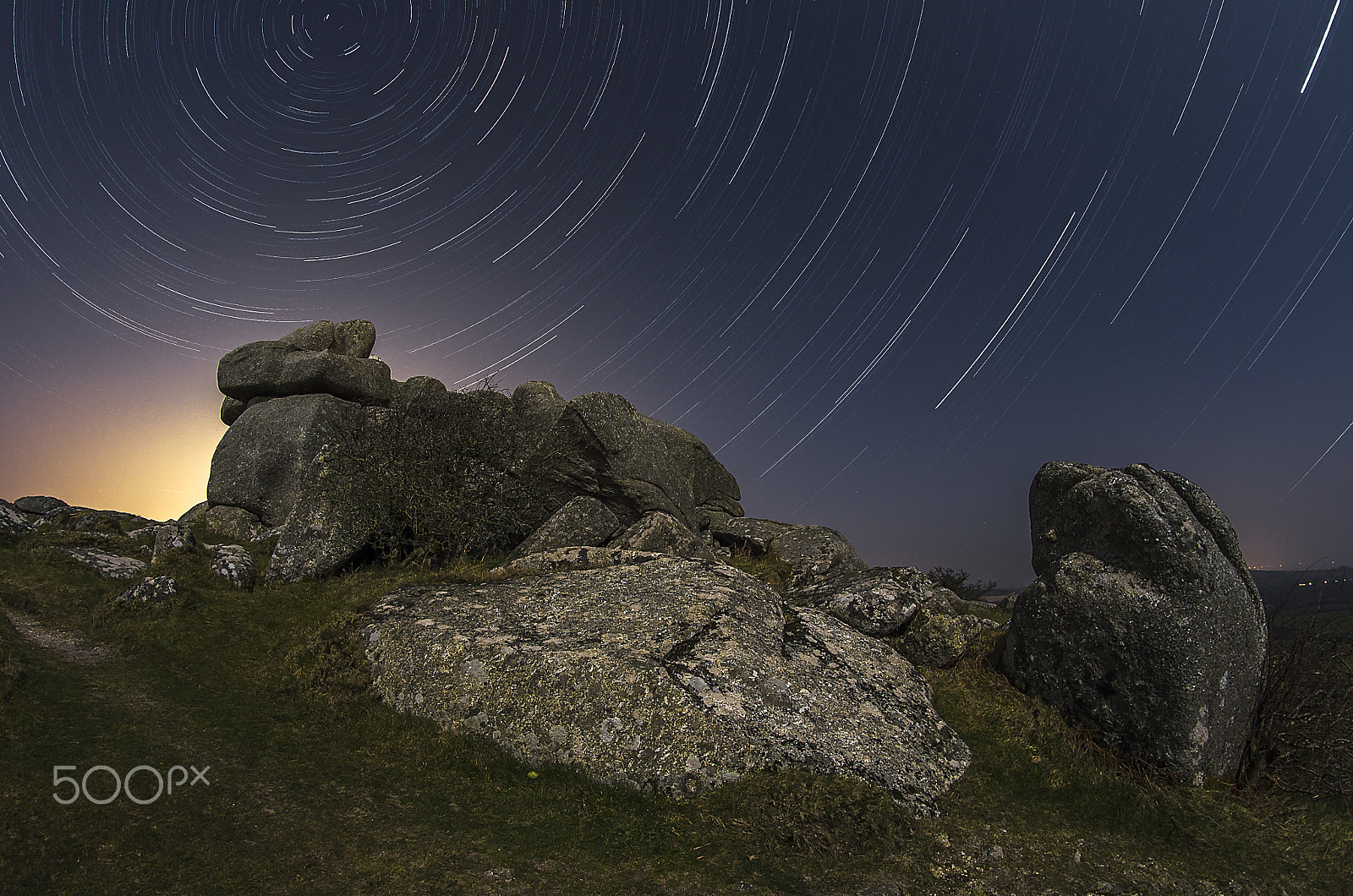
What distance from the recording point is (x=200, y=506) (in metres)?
29.5

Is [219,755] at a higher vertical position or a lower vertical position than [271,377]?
lower

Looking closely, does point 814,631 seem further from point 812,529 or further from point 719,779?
point 812,529

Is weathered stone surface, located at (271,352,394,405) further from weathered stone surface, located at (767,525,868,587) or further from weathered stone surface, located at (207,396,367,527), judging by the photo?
weathered stone surface, located at (767,525,868,587)

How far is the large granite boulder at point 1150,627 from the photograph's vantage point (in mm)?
9914

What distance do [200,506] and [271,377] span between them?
6.16 m

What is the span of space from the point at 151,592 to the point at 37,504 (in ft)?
125

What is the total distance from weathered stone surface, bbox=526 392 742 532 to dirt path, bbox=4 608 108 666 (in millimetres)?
10938

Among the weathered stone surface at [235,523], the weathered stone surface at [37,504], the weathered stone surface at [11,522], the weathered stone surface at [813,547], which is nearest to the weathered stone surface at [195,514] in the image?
the weathered stone surface at [235,523]

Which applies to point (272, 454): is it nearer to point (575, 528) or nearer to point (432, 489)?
point (432, 489)

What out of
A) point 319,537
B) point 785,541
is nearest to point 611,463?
point 785,541

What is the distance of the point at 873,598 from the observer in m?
13.8

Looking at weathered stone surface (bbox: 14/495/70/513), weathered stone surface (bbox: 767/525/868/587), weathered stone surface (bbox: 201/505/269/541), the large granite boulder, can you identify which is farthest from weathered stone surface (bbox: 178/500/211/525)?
the large granite boulder

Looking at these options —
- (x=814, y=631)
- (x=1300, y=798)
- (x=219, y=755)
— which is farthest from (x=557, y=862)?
(x=1300, y=798)

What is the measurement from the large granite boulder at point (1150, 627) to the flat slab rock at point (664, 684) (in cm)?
224
